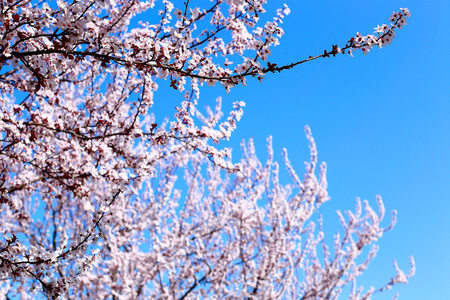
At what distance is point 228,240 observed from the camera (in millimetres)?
9172

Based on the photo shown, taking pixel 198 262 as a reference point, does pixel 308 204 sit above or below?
above

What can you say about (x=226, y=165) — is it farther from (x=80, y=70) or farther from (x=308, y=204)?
(x=308, y=204)

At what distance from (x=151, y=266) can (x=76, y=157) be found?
417cm

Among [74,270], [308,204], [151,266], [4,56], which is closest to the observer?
[4,56]

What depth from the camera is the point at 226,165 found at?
12.5 ft

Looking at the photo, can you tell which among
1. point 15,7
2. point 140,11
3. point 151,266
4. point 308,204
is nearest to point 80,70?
point 140,11

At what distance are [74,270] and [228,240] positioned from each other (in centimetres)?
640

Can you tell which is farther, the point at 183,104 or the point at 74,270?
the point at 183,104

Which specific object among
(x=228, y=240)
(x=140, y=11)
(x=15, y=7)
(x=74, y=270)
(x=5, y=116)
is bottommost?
(x=74, y=270)

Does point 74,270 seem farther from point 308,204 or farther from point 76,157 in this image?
Result: point 308,204

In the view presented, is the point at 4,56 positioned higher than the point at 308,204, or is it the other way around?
the point at 308,204

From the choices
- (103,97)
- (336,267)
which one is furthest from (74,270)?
(336,267)

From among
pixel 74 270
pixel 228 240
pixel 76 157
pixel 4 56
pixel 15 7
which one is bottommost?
pixel 74 270

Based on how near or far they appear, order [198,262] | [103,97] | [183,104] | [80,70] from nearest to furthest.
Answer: [183,104] < [103,97] < [80,70] < [198,262]
